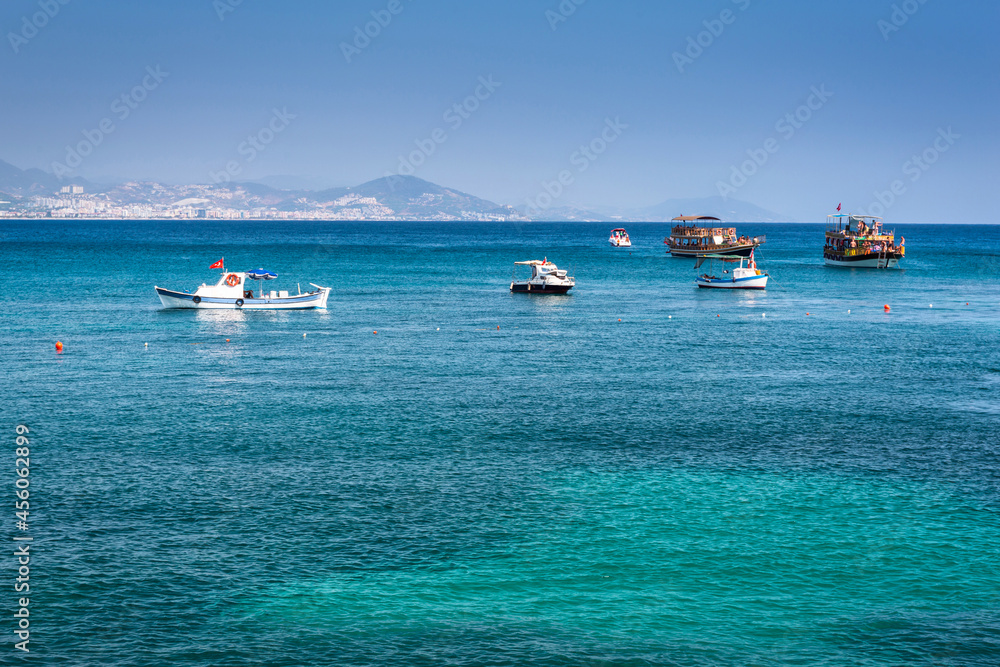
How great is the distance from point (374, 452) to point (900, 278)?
13604 cm

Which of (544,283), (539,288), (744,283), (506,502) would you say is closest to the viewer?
(506,502)

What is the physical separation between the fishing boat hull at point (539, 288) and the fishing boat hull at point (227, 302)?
108 feet

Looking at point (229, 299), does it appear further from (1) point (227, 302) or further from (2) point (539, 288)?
(2) point (539, 288)

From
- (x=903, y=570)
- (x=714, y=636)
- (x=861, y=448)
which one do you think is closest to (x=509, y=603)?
(x=714, y=636)

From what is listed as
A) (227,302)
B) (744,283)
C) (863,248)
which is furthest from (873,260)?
(227,302)

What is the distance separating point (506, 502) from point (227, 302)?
226 feet

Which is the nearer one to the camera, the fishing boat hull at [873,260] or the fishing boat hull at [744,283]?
the fishing boat hull at [744,283]

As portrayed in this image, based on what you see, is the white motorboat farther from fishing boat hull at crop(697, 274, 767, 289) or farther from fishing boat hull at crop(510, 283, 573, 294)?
fishing boat hull at crop(697, 274, 767, 289)

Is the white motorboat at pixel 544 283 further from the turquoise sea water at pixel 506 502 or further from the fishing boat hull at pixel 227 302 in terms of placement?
the turquoise sea water at pixel 506 502

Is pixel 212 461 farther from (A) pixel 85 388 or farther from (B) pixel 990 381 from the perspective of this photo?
(B) pixel 990 381

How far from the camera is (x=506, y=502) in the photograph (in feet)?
117

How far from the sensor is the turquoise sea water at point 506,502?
25.5m

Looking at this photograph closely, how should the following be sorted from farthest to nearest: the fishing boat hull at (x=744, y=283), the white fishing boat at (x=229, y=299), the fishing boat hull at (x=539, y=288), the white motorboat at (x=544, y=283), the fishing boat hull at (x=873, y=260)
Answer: the fishing boat hull at (x=873, y=260) → the fishing boat hull at (x=744, y=283) → the fishing boat hull at (x=539, y=288) → the white motorboat at (x=544, y=283) → the white fishing boat at (x=229, y=299)

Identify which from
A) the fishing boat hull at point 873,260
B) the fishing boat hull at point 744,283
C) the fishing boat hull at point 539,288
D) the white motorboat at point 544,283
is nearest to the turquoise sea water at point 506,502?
the white motorboat at point 544,283
